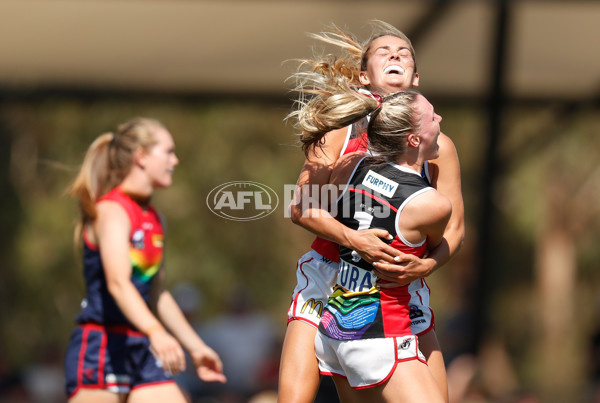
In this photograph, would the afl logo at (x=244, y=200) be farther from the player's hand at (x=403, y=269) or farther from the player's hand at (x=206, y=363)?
the player's hand at (x=403, y=269)

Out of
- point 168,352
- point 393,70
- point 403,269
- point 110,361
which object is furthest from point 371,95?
point 110,361

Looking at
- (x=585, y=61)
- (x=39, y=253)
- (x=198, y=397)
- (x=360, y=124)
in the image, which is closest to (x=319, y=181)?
(x=360, y=124)

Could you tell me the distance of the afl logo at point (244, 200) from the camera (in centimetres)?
374

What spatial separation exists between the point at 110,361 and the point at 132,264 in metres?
0.44

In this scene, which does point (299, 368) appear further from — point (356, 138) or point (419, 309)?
point (356, 138)

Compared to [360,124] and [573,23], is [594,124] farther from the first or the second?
[360,124]

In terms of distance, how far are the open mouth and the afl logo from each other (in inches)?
31.9

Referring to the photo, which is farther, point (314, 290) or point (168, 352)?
point (168, 352)

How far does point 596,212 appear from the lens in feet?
61.8

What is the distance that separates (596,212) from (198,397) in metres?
13.8

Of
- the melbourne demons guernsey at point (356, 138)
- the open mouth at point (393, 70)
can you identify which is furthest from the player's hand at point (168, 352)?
the open mouth at point (393, 70)

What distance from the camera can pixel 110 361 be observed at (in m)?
3.81

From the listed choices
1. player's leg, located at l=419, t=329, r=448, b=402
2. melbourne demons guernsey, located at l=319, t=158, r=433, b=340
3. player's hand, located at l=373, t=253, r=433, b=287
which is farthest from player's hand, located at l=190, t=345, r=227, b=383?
player's hand, located at l=373, t=253, r=433, b=287

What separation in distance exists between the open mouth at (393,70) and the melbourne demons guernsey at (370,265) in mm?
409
